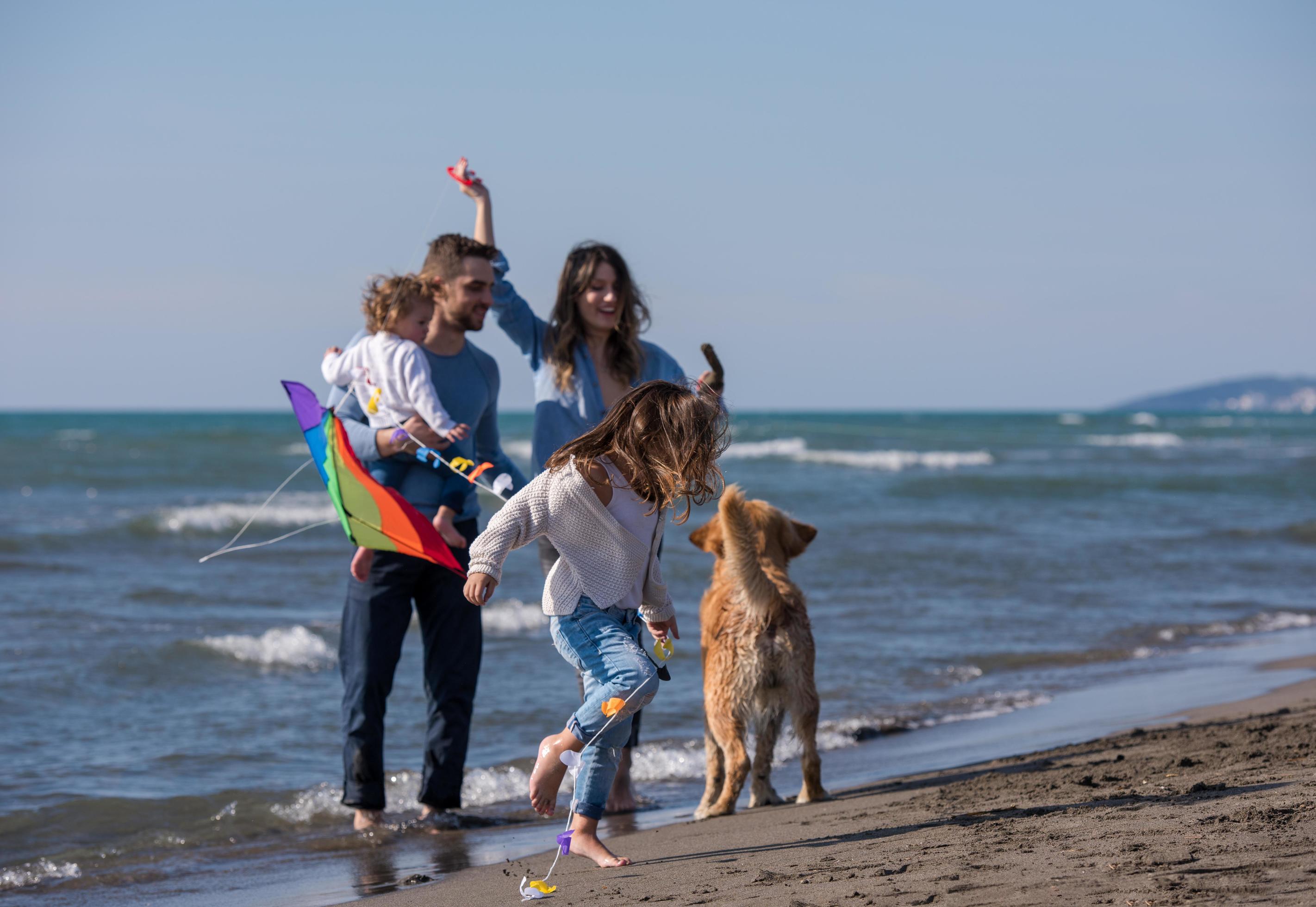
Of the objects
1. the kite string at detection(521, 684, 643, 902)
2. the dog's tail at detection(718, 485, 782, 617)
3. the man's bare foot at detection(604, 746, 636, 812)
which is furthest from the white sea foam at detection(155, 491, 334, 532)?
the kite string at detection(521, 684, 643, 902)

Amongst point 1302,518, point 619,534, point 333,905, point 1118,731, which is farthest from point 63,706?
point 1302,518

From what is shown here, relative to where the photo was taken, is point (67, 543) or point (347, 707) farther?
point (67, 543)

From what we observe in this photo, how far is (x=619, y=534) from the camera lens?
334 cm

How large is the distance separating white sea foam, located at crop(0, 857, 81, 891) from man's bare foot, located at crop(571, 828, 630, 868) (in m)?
2.12

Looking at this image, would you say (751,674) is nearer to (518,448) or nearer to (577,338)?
(577,338)

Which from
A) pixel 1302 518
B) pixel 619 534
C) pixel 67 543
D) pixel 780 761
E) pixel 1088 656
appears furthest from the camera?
pixel 1302 518

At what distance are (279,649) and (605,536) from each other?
5.62 m

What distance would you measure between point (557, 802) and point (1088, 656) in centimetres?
465

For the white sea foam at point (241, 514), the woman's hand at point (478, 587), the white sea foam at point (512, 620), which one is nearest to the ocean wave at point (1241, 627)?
the white sea foam at point (512, 620)

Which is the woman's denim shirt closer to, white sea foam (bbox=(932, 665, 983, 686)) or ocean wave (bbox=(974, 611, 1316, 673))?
white sea foam (bbox=(932, 665, 983, 686))

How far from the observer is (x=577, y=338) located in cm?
464

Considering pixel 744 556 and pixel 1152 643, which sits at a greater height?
pixel 744 556

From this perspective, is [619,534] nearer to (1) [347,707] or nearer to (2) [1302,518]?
(1) [347,707]

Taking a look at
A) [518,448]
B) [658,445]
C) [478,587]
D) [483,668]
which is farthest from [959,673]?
[518,448]
